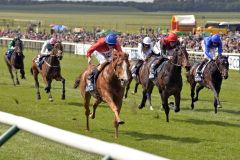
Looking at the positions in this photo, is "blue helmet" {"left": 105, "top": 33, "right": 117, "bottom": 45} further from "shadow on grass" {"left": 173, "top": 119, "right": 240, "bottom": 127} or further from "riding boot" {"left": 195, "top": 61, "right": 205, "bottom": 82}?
"riding boot" {"left": 195, "top": 61, "right": 205, "bottom": 82}

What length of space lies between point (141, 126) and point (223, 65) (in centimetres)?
340

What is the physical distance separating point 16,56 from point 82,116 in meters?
9.27

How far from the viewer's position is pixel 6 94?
20.4 m

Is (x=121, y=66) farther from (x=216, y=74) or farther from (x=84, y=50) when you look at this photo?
(x=84, y=50)

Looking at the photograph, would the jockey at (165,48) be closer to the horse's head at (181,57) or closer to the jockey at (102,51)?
the horse's head at (181,57)

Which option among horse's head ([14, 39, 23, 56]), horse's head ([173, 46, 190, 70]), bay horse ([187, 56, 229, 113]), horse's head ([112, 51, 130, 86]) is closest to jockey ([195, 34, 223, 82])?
bay horse ([187, 56, 229, 113])

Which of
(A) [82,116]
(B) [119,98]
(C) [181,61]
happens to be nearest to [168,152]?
(B) [119,98]

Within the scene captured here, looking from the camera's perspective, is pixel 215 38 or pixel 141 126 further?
pixel 215 38

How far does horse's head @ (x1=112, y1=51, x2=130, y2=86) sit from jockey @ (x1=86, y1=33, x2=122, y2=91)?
703 mm

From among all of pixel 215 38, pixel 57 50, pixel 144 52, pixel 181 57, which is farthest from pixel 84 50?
pixel 181 57

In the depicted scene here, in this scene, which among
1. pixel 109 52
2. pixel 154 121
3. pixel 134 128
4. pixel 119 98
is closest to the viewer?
pixel 119 98

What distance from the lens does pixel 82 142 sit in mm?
3326

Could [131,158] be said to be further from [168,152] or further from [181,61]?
[181,61]

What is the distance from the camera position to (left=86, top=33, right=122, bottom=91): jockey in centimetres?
1206
